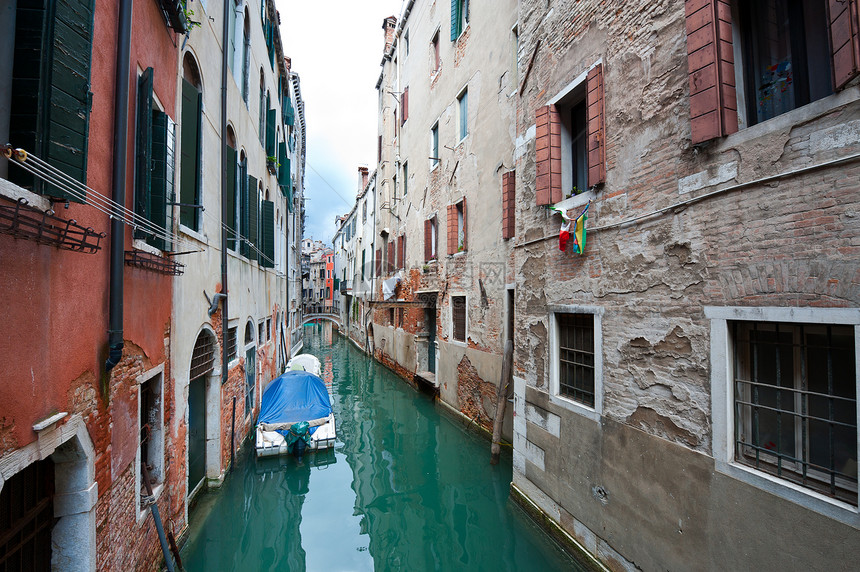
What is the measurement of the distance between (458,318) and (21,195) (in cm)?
883

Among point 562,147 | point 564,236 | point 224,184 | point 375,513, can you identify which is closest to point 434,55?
point 224,184

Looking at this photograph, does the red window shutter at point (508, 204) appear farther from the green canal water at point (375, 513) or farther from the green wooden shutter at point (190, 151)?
the green wooden shutter at point (190, 151)

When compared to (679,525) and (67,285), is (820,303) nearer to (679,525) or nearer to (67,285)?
(679,525)

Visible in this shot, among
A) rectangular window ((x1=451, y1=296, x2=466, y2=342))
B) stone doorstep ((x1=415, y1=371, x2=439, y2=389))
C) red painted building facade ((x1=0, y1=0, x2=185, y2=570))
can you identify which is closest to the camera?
red painted building facade ((x1=0, y1=0, x2=185, y2=570))

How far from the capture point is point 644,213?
12.7 feet

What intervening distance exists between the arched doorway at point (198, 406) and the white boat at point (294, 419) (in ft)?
5.49

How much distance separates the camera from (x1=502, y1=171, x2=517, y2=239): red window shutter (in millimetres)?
8039

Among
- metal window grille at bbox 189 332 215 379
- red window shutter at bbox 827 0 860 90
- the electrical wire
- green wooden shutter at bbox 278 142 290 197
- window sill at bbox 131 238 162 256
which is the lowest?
metal window grille at bbox 189 332 215 379

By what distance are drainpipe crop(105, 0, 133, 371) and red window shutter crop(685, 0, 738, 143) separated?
4.10 meters

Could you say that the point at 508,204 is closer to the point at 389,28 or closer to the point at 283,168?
the point at 283,168

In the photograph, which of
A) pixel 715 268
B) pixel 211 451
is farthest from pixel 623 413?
pixel 211 451

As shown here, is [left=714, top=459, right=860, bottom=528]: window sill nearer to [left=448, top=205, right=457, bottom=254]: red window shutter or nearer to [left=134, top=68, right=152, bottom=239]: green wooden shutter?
[left=134, top=68, right=152, bottom=239]: green wooden shutter

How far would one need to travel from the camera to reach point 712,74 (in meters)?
3.17

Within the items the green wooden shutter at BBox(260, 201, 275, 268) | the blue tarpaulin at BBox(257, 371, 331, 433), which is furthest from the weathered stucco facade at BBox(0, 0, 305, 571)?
the green wooden shutter at BBox(260, 201, 275, 268)
